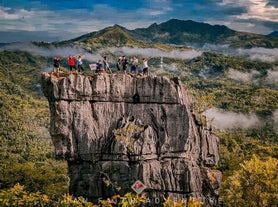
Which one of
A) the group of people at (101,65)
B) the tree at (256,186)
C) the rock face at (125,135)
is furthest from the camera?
the group of people at (101,65)

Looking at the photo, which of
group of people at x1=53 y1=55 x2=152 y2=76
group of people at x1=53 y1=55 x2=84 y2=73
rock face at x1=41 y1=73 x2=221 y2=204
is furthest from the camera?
group of people at x1=53 y1=55 x2=152 y2=76

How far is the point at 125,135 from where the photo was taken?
135 feet

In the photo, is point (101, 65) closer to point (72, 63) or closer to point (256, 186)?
point (72, 63)

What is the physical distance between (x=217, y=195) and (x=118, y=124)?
16825 millimetres

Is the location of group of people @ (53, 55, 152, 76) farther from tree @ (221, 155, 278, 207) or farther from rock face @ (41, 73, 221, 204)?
tree @ (221, 155, 278, 207)

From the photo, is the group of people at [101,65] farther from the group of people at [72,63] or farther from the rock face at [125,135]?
the rock face at [125,135]

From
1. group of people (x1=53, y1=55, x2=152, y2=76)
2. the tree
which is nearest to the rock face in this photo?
group of people (x1=53, y1=55, x2=152, y2=76)

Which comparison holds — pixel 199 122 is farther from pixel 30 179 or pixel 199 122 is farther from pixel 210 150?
pixel 30 179

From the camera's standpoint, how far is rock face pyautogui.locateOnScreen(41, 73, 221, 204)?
4112 centimetres

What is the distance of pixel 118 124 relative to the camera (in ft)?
139

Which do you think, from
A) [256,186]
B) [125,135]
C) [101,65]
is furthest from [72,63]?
[256,186]

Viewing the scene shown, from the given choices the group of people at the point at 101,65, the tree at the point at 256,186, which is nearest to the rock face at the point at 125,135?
the group of people at the point at 101,65

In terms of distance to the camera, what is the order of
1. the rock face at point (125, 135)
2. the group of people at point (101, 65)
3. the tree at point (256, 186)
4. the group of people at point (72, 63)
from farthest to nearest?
the group of people at point (101, 65)
the group of people at point (72, 63)
the rock face at point (125, 135)
the tree at point (256, 186)

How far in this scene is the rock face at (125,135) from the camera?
1619 inches
